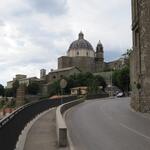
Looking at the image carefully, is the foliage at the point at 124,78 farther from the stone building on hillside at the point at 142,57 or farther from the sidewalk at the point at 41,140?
the sidewalk at the point at 41,140

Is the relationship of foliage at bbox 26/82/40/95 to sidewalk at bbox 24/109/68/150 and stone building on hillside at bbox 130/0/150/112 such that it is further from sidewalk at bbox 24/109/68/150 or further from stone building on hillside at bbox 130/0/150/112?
sidewalk at bbox 24/109/68/150

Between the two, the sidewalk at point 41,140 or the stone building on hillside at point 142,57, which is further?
the stone building on hillside at point 142,57

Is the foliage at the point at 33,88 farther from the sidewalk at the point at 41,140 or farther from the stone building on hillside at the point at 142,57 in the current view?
the sidewalk at the point at 41,140

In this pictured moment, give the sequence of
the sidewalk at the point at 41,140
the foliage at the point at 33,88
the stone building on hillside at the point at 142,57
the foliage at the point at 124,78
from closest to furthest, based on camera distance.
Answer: the sidewalk at the point at 41,140
the stone building on hillside at the point at 142,57
the foliage at the point at 124,78
the foliage at the point at 33,88

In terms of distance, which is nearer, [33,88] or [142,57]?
[142,57]

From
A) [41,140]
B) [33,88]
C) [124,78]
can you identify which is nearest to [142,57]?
[41,140]

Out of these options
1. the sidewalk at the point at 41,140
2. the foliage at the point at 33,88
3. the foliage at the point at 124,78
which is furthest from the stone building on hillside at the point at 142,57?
the foliage at the point at 33,88

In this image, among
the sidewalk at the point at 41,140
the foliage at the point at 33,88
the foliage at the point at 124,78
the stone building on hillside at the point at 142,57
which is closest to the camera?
the sidewalk at the point at 41,140

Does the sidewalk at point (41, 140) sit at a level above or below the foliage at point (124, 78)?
below

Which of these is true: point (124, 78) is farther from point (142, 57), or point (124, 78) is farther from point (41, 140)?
point (41, 140)

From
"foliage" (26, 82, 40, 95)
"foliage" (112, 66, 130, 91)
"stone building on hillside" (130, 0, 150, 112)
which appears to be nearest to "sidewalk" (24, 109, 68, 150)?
"stone building on hillside" (130, 0, 150, 112)

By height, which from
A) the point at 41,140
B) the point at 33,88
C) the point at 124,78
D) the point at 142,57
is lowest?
the point at 41,140

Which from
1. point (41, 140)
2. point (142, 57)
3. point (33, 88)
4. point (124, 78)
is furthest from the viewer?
point (33, 88)

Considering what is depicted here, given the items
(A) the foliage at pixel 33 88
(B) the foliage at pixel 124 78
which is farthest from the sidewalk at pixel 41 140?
(A) the foliage at pixel 33 88
